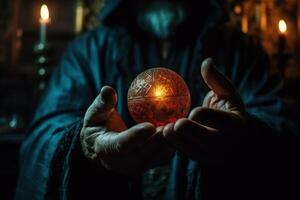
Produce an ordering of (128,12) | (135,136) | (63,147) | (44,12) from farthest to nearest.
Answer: (128,12)
(44,12)
(63,147)
(135,136)

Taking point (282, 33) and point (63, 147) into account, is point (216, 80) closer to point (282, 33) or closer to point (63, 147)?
point (63, 147)

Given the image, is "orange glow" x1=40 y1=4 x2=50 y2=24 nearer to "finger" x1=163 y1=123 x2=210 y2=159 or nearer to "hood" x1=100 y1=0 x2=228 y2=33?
"hood" x1=100 y1=0 x2=228 y2=33

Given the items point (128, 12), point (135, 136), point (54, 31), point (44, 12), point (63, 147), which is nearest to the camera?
point (135, 136)

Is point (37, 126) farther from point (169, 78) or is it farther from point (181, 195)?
point (169, 78)

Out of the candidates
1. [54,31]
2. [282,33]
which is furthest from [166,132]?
[54,31]

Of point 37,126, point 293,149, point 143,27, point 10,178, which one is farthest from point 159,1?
point 10,178

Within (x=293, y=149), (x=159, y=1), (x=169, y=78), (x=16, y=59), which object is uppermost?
(x=159, y=1)
